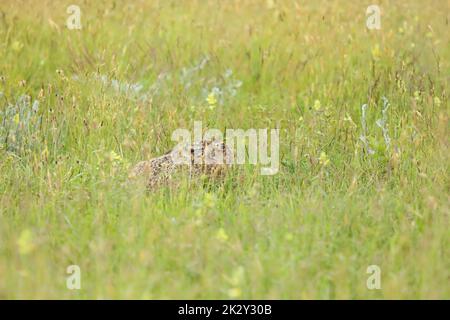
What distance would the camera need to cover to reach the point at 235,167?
445 centimetres

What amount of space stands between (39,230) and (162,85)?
2.31m

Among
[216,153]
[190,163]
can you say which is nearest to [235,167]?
[216,153]

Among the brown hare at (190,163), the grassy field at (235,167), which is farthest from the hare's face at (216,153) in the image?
the grassy field at (235,167)

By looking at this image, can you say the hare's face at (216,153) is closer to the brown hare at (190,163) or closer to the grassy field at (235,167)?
the brown hare at (190,163)

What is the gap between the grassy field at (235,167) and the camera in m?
3.42

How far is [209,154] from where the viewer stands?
173 inches

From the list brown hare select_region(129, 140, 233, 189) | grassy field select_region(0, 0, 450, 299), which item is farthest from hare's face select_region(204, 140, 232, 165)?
grassy field select_region(0, 0, 450, 299)

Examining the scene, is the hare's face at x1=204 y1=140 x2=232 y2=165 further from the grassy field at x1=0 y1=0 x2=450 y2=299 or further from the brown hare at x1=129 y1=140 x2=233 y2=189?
the grassy field at x1=0 y1=0 x2=450 y2=299

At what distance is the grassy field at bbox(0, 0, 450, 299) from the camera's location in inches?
135

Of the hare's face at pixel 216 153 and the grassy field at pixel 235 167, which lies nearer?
the grassy field at pixel 235 167

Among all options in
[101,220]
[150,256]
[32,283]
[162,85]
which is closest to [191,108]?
[162,85]

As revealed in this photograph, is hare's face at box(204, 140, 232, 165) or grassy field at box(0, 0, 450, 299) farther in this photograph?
hare's face at box(204, 140, 232, 165)

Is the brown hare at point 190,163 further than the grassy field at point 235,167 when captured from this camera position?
Yes

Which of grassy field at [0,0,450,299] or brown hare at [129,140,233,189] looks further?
brown hare at [129,140,233,189]
